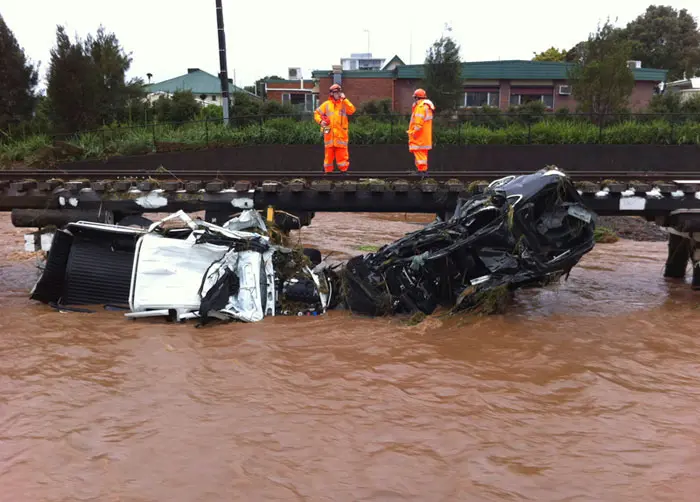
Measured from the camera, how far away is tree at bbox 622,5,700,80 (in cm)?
4759

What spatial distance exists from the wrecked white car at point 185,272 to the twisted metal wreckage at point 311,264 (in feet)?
0.04

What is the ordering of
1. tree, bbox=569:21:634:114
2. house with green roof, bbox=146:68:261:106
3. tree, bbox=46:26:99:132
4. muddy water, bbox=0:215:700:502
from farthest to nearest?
1. house with green roof, bbox=146:68:261:106
2. tree, bbox=46:26:99:132
3. tree, bbox=569:21:634:114
4. muddy water, bbox=0:215:700:502

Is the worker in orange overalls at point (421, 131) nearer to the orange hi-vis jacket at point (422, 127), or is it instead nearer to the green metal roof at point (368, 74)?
the orange hi-vis jacket at point (422, 127)

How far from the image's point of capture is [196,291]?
295 inches

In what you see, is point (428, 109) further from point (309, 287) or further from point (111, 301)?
point (111, 301)

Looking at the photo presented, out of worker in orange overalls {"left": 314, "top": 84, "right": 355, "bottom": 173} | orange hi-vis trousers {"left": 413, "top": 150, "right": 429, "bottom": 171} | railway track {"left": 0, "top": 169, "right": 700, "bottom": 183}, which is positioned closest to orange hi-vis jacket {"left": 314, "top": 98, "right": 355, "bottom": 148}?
worker in orange overalls {"left": 314, "top": 84, "right": 355, "bottom": 173}

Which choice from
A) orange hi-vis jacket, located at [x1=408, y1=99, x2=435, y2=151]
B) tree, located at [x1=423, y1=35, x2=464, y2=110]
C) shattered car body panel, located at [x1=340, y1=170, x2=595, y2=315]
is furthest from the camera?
tree, located at [x1=423, y1=35, x2=464, y2=110]

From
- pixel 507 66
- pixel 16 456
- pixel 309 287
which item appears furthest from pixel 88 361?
pixel 507 66

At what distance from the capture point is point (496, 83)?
31.2 m

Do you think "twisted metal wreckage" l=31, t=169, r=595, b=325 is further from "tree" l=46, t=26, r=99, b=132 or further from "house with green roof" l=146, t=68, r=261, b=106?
"house with green roof" l=146, t=68, r=261, b=106

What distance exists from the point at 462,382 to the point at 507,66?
28.0 metres

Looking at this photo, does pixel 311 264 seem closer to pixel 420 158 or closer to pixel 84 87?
pixel 420 158

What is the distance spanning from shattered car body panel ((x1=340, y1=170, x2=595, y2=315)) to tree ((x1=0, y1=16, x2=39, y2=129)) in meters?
22.1

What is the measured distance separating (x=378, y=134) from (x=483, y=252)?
14.4m
